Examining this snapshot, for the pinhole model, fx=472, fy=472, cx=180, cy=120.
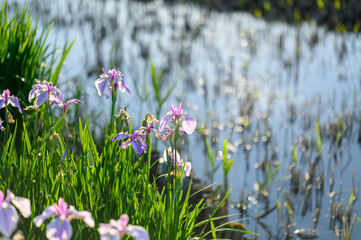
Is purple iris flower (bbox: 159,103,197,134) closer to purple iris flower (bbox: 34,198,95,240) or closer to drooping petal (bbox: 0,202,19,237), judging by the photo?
purple iris flower (bbox: 34,198,95,240)

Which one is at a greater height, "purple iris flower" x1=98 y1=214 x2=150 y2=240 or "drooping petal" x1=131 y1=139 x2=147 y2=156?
"drooping petal" x1=131 y1=139 x2=147 y2=156

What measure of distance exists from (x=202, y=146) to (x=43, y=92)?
7.89 feet

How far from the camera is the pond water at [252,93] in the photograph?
131 inches

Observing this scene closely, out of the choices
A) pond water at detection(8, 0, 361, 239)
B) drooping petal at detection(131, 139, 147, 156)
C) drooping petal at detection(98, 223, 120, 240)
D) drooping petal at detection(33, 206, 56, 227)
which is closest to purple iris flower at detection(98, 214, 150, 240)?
drooping petal at detection(98, 223, 120, 240)

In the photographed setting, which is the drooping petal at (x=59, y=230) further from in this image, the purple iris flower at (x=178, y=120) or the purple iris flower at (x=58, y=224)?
the purple iris flower at (x=178, y=120)

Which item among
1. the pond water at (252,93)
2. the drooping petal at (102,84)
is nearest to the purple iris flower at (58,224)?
the drooping petal at (102,84)

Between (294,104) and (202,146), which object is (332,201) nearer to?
(202,146)

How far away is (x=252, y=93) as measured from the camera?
5113 millimetres

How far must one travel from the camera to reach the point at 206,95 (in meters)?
5.05

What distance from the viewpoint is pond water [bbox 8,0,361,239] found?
10.9 ft

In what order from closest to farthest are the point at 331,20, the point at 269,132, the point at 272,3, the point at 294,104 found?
the point at 269,132 < the point at 294,104 < the point at 331,20 < the point at 272,3

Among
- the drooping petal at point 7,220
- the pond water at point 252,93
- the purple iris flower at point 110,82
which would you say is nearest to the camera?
the drooping petal at point 7,220

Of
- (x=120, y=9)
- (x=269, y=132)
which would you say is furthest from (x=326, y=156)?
(x=120, y=9)

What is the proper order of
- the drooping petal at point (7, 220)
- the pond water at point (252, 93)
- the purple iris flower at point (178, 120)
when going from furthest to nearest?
the pond water at point (252, 93) < the purple iris flower at point (178, 120) < the drooping petal at point (7, 220)
